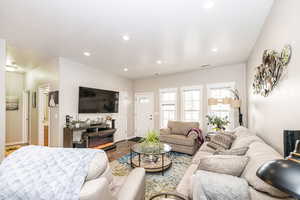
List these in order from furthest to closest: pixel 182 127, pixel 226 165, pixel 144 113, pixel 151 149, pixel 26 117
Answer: pixel 144 113
pixel 26 117
pixel 182 127
pixel 151 149
pixel 226 165

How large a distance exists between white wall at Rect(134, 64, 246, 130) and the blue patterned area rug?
1.93 meters

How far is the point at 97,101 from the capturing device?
177 inches

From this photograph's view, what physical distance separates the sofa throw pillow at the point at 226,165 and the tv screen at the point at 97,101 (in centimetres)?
371

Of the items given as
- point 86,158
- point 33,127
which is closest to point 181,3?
point 86,158

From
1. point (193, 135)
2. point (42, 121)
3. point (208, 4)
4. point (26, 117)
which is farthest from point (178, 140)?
point (26, 117)

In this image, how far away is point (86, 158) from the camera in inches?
36.4

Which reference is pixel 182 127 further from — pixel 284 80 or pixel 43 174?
pixel 43 174

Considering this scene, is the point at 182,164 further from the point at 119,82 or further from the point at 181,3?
the point at 119,82

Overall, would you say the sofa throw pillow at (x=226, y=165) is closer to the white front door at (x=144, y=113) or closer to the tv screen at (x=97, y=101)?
the tv screen at (x=97, y=101)

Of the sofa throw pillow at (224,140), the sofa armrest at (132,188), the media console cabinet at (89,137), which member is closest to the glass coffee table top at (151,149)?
the sofa throw pillow at (224,140)

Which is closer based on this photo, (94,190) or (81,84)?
(94,190)

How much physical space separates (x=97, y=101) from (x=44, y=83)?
1667 millimetres

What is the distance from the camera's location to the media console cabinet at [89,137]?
354 cm

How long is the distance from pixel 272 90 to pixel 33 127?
666 cm
